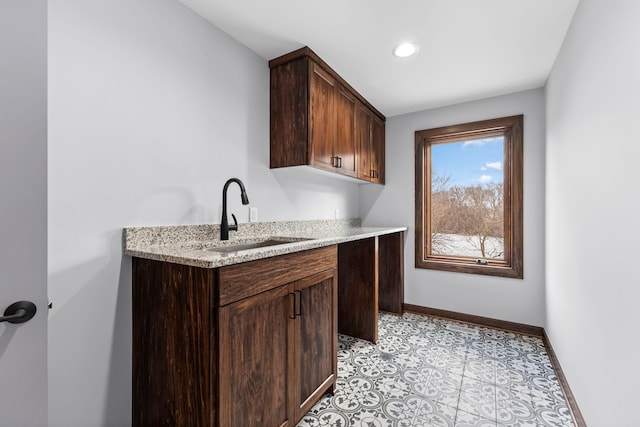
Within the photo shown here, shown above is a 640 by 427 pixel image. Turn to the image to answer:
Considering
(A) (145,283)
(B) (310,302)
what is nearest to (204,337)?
(A) (145,283)

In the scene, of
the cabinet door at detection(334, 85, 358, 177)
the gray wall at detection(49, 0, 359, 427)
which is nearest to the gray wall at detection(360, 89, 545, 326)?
the cabinet door at detection(334, 85, 358, 177)

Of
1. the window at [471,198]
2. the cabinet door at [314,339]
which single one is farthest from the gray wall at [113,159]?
the window at [471,198]

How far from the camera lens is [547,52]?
203 centimetres

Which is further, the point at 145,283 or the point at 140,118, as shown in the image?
the point at 140,118

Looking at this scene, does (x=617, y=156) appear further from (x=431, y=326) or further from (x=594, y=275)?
(x=431, y=326)

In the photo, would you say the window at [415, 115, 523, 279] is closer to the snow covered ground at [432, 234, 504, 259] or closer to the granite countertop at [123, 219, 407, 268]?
the snow covered ground at [432, 234, 504, 259]

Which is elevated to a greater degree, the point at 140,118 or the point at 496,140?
the point at 496,140

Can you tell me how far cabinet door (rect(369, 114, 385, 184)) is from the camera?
3.09 m

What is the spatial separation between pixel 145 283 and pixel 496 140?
10.5ft

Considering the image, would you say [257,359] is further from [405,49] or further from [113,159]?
[405,49]

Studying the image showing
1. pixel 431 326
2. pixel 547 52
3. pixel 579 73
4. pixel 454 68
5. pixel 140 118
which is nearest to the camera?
pixel 140 118

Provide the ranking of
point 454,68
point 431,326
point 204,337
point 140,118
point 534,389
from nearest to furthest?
point 204,337
point 140,118
point 534,389
point 454,68
point 431,326

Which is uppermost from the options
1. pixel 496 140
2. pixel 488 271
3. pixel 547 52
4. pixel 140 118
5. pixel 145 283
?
pixel 547 52

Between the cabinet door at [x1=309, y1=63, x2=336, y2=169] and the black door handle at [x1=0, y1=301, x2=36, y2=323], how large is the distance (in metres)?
1.61
